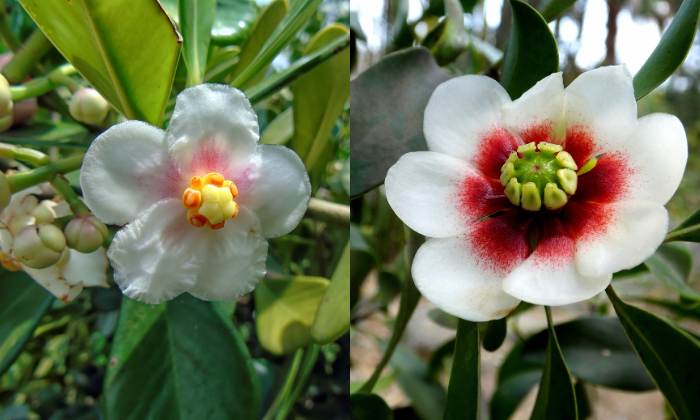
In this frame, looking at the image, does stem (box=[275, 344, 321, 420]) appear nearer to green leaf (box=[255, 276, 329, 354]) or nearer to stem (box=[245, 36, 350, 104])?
green leaf (box=[255, 276, 329, 354])

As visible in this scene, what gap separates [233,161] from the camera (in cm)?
36

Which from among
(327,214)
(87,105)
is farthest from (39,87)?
(327,214)

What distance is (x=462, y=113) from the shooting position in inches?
14.1

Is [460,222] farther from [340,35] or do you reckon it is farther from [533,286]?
[340,35]

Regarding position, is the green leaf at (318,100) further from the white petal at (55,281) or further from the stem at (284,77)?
the white petal at (55,281)

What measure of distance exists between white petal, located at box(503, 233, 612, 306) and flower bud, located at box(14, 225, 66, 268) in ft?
0.88

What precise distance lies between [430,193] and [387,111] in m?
0.10

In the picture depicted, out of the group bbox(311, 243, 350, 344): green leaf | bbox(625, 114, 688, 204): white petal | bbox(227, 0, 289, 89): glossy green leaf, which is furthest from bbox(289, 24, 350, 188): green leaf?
bbox(625, 114, 688, 204): white petal

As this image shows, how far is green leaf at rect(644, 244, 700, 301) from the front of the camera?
0.54 metres

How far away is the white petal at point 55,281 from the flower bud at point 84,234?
60 mm

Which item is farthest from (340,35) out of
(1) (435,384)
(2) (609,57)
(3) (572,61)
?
(2) (609,57)

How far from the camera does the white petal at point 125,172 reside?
1.06ft

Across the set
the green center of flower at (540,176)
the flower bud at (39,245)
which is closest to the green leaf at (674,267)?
the green center of flower at (540,176)

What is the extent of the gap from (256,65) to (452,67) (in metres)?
0.28
